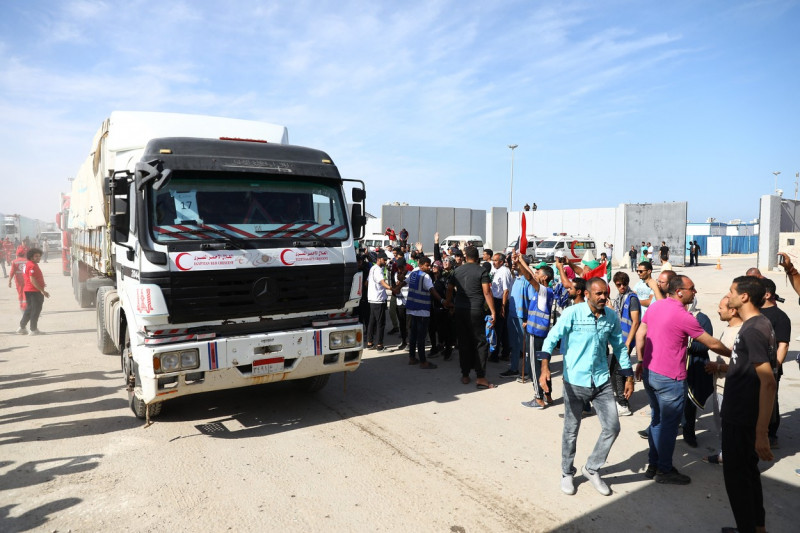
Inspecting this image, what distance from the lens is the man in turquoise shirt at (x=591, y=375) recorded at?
13.8 feet

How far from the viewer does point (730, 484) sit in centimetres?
349

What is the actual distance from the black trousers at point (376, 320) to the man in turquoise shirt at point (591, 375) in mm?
5278

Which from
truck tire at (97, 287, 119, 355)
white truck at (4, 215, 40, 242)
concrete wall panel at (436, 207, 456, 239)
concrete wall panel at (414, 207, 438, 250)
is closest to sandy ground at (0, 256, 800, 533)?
truck tire at (97, 287, 119, 355)

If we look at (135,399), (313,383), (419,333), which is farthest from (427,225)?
(135,399)

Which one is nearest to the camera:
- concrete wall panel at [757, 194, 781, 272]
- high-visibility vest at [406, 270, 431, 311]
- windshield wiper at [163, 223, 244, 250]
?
windshield wiper at [163, 223, 244, 250]

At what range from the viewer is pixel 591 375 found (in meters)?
4.18

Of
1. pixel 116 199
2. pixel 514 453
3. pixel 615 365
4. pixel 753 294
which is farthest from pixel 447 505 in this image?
pixel 116 199

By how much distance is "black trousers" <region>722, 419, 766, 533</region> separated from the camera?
3396 millimetres

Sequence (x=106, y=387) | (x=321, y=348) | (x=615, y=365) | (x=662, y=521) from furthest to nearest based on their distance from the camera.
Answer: (x=106, y=387) → (x=615, y=365) → (x=321, y=348) → (x=662, y=521)

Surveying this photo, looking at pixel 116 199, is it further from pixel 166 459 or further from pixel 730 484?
pixel 730 484

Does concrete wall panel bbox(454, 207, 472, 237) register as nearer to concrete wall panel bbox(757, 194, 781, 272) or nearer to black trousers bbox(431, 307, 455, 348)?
concrete wall panel bbox(757, 194, 781, 272)

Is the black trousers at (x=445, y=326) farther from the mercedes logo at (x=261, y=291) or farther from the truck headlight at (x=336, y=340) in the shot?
the mercedes logo at (x=261, y=291)

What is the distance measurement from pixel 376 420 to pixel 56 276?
26.8m

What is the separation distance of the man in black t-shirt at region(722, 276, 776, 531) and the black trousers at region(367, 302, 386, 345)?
6.43 metres
